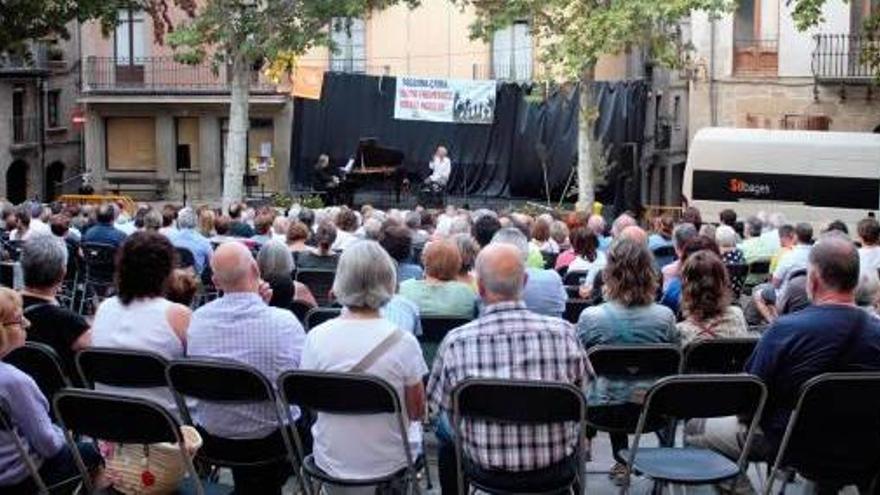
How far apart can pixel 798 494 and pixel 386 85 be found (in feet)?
87.0

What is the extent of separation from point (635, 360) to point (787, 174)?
2423 centimetres

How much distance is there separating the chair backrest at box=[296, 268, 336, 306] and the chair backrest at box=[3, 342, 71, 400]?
401cm

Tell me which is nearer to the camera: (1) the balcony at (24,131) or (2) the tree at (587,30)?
(2) the tree at (587,30)

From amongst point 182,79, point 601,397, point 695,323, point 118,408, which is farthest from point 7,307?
point 182,79

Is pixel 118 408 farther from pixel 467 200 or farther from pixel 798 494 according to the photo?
pixel 467 200

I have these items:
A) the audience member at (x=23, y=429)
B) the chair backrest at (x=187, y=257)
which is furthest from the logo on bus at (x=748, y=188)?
the audience member at (x=23, y=429)

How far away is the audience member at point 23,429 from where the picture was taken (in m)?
5.17

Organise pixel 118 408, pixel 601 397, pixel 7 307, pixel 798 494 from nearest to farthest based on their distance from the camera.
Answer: pixel 118 408 < pixel 7 307 < pixel 601 397 < pixel 798 494

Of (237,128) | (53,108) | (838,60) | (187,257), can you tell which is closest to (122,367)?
(187,257)

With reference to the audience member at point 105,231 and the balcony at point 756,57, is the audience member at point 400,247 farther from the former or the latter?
the balcony at point 756,57

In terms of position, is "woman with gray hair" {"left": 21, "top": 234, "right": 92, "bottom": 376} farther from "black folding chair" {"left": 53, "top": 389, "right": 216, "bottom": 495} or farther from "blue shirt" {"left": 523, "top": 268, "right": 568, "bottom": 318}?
"blue shirt" {"left": 523, "top": 268, "right": 568, "bottom": 318}

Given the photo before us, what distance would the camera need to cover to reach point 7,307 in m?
5.34

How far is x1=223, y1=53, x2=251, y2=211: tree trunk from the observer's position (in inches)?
1025

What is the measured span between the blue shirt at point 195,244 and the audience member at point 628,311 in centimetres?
579
